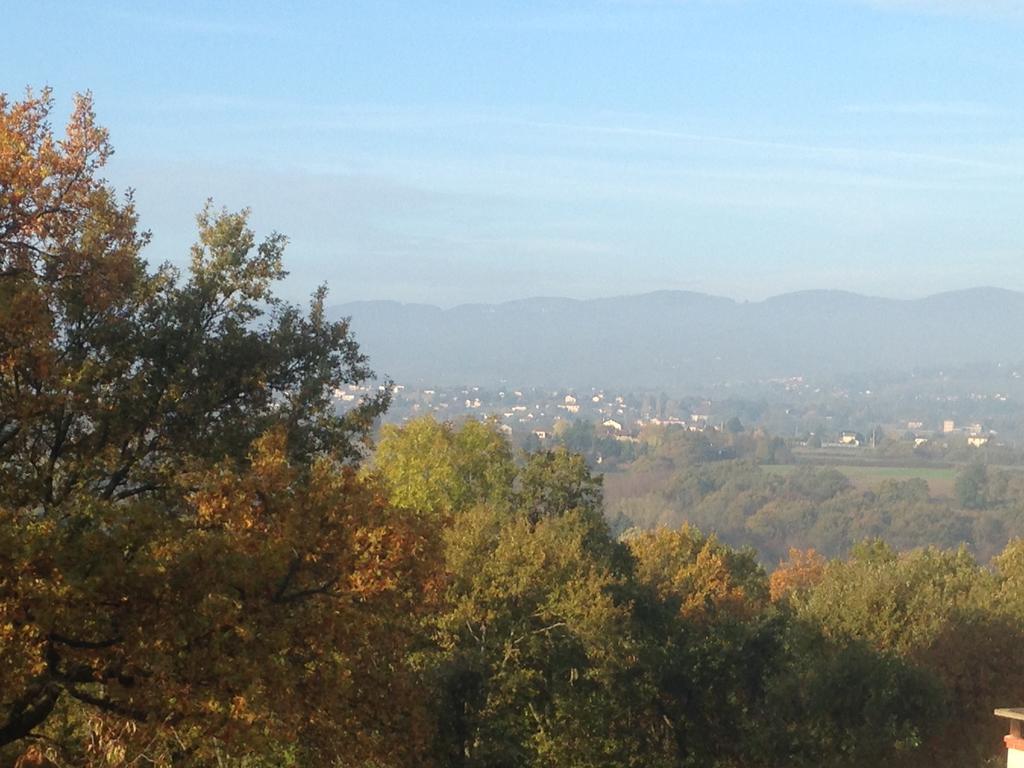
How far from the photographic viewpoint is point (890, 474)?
181750 millimetres

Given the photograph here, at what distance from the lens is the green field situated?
164 m

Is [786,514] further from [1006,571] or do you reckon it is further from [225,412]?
[225,412]

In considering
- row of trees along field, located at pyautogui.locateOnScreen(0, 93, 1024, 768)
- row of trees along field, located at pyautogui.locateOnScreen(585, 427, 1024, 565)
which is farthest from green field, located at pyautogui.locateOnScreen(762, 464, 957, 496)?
row of trees along field, located at pyautogui.locateOnScreen(0, 93, 1024, 768)

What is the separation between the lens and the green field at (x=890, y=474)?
164375mm

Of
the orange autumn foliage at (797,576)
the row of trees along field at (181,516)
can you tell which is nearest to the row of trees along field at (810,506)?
the orange autumn foliage at (797,576)

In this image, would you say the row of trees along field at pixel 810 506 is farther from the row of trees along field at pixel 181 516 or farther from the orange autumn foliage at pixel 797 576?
the row of trees along field at pixel 181 516

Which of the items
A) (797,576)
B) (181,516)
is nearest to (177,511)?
(181,516)

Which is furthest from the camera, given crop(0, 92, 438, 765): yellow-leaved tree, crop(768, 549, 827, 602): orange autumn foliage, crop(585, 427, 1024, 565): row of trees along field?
crop(585, 427, 1024, 565): row of trees along field

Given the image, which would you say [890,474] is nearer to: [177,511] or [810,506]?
[810,506]

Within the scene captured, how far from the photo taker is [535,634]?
2505 cm

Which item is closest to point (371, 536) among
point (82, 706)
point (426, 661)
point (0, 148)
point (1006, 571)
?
point (82, 706)

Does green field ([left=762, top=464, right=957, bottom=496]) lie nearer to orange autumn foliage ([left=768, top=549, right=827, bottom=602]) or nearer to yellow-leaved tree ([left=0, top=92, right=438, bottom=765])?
orange autumn foliage ([left=768, top=549, right=827, bottom=602])

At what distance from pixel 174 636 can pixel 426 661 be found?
12.9 metres

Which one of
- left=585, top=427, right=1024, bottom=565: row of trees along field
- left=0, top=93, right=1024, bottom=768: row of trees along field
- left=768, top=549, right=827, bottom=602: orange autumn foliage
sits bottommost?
left=585, top=427, right=1024, bottom=565: row of trees along field
